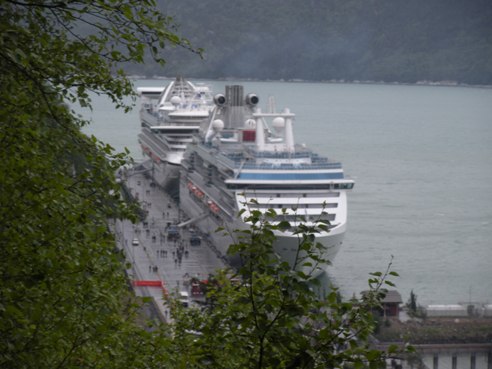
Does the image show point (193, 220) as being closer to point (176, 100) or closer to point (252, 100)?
point (252, 100)

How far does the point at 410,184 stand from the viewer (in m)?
46.8

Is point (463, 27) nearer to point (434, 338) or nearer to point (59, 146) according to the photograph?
point (434, 338)

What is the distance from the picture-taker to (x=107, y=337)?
5590 mm

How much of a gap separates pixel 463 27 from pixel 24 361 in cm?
14466

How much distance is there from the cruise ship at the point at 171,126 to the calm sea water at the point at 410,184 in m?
5.97

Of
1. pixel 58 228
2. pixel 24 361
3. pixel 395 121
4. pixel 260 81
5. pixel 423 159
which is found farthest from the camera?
pixel 260 81

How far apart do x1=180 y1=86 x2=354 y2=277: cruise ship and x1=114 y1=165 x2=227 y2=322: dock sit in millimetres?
400

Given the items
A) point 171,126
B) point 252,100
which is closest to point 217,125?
point 252,100

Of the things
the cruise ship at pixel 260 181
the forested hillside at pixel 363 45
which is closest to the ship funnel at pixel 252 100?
the cruise ship at pixel 260 181

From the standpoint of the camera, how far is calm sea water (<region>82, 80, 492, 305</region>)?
27.0 m

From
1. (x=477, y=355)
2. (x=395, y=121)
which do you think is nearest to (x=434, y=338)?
(x=477, y=355)

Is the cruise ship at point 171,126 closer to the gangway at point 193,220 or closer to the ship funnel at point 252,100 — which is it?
the ship funnel at point 252,100

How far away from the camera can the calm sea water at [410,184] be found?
2703cm

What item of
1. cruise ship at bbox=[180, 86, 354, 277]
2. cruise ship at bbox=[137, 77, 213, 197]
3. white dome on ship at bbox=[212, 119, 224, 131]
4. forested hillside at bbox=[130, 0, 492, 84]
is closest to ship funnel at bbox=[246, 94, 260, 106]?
cruise ship at bbox=[180, 86, 354, 277]
